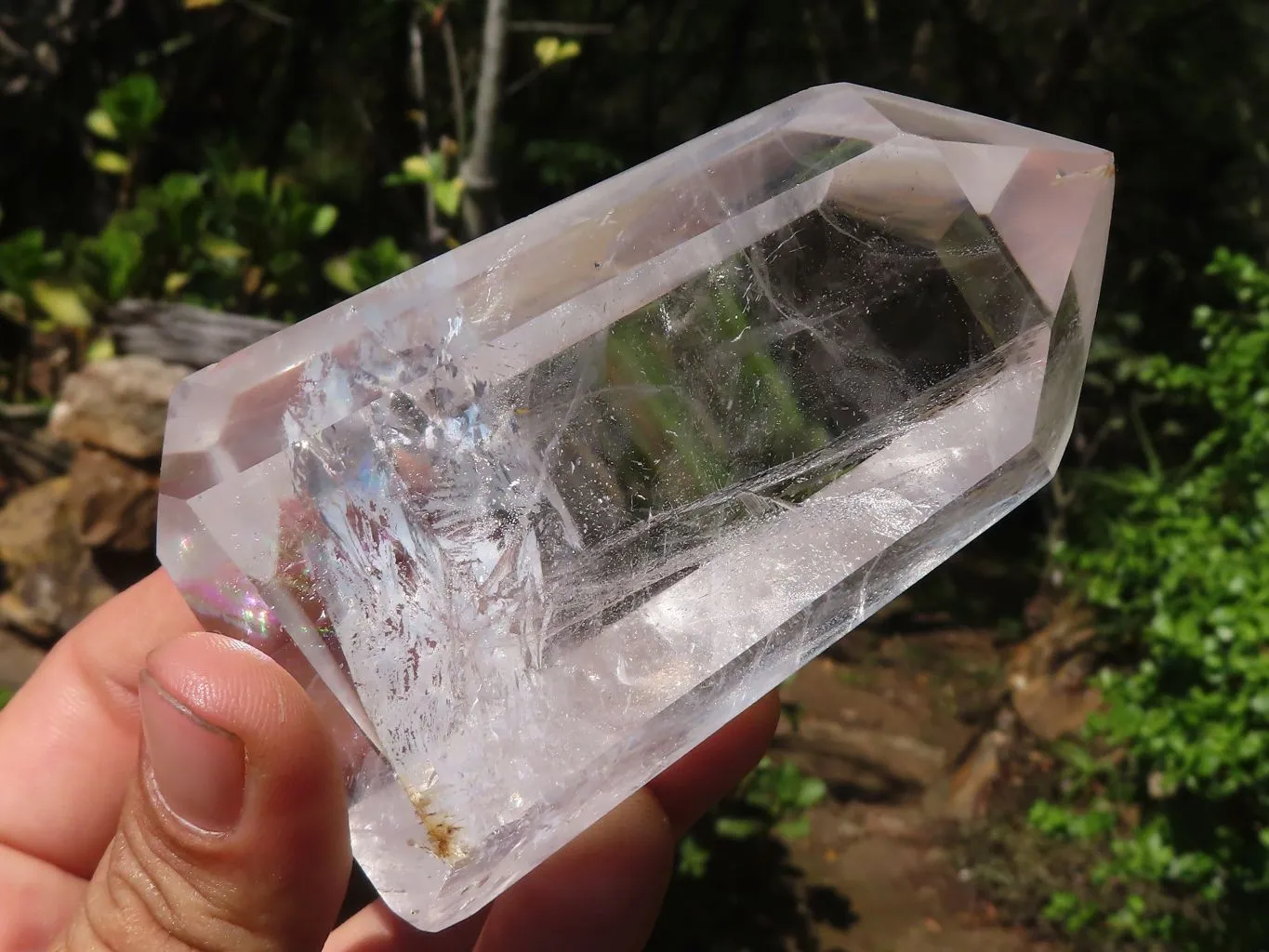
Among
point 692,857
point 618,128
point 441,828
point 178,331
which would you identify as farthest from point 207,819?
point 618,128

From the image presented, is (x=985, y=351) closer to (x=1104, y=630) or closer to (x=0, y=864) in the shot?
(x=0, y=864)

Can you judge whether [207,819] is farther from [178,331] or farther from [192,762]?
[178,331]

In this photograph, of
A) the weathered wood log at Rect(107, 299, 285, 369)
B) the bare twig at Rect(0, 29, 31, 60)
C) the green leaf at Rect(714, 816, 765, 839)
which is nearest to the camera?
the green leaf at Rect(714, 816, 765, 839)

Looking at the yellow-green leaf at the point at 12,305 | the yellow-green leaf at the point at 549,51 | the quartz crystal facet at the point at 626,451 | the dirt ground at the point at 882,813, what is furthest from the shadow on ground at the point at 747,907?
the yellow-green leaf at the point at 12,305

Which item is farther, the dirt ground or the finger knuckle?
the dirt ground

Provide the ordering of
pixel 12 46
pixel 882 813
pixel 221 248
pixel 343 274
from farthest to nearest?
1. pixel 12 46
2. pixel 882 813
3. pixel 221 248
4. pixel 343 274

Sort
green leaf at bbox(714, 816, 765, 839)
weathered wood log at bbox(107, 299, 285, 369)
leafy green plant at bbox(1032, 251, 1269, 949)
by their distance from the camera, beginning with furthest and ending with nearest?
weathered wood log at bbox(107, 299, 285, 369)
green leaf at bbox(714, 816, 765, 839)
leafy green plant at bbox(1032, 251, 1269, 949)

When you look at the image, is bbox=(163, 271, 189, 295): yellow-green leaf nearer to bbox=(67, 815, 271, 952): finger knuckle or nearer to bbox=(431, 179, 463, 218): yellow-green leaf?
bbox=(431, 179, 463, 218): yellow-green leaf

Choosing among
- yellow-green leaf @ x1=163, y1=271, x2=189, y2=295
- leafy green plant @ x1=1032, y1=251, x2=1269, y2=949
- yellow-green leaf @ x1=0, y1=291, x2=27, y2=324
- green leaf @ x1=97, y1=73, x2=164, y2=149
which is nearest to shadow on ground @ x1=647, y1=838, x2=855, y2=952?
leafy green plant @ x1=1032, y1=251, x2=1269, y2=949
